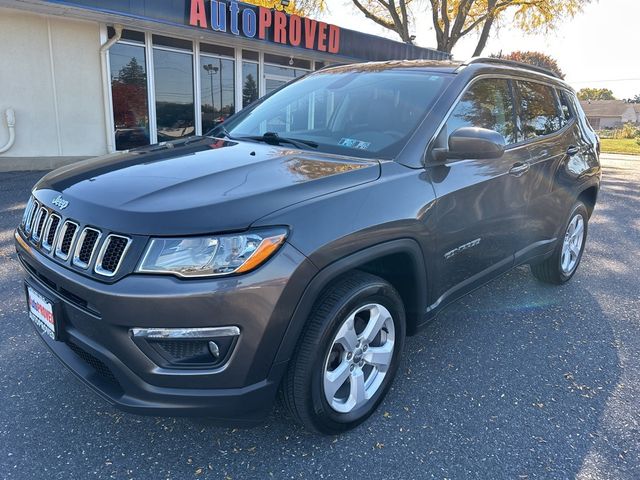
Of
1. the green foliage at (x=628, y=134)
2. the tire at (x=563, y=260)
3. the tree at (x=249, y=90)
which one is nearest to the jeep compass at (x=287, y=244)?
the tire at (x=563, y=260)

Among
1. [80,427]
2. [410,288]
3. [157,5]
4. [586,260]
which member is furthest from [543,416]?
[157,5]

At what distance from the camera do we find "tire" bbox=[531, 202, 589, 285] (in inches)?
162

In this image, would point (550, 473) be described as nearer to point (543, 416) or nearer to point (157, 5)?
point (543, 416)

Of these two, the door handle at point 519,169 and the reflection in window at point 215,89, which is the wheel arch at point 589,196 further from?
the reflection in window at point 215,89

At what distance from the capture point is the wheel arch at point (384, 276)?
75.0 inches

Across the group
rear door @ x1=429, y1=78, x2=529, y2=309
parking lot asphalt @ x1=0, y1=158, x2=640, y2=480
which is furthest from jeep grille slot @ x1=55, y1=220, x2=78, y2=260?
rear door @ x1=429, y1=78, x2=529, y2=309

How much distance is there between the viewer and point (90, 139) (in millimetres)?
10109

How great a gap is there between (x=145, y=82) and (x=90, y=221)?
9.80 metres

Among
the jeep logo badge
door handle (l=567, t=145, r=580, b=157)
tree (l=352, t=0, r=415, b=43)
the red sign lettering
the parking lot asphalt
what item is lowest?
the parking lot asphalt

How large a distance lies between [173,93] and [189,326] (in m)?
10.5

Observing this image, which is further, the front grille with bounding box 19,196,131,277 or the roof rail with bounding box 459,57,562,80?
the roof rail with bounding box 459,57,562,80

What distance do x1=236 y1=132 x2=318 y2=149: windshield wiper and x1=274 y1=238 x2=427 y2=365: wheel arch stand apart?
2.69 feet

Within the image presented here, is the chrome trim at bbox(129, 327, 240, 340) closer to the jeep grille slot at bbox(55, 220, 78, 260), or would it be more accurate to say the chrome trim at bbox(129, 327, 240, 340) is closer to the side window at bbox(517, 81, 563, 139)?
the jeep grille slot at bbox(55, 220, 78, 260)

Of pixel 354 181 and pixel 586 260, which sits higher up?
pixel 354 181
